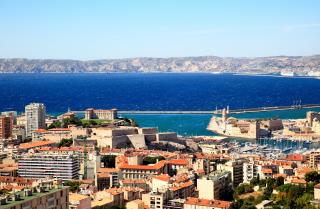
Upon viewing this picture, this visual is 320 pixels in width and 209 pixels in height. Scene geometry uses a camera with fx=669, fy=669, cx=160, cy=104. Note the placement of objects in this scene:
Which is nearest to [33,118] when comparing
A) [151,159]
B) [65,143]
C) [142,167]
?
[65,143]

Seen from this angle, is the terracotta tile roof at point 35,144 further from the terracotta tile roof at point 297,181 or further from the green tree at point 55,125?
the terracotta tile roof at point 297,181

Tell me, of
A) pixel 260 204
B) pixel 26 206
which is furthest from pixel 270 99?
pixel 26 206

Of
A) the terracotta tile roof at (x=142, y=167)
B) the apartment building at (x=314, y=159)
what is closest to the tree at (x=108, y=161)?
the terracotta tile roof at (x=142, y=167)

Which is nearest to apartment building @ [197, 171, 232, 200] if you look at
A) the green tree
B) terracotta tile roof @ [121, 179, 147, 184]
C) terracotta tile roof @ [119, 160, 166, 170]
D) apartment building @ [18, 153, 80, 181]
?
terracotta tile roof @ [121, 179, 147, 184]

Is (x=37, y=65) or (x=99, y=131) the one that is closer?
(x=99, y=131)

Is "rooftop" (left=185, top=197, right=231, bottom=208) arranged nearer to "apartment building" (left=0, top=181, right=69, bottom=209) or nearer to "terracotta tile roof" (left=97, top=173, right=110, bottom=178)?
"apartment building" (left=0, top=181, right=69, bottom=209)

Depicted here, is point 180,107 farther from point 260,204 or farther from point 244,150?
point 260,204

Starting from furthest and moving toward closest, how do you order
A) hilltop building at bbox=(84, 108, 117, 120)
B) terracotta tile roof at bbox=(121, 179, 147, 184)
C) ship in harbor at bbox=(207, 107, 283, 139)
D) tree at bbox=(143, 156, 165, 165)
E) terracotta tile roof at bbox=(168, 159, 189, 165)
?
ship in harbor at bbox=(207, 107, 283, 139), hilltop building at bbox=(84, 108, 117, 120), tree at bbox=(143, 156, 165, 165), terracotta tile roof at bbox=(168, 159, 189, 165), terracotta tile roof at bbox=(121, 179, 147, 184)

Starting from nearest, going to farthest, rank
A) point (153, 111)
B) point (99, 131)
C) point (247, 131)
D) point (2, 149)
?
point (2, 149) < point (99, 131) < point (247, 131) < point (153, 111)
